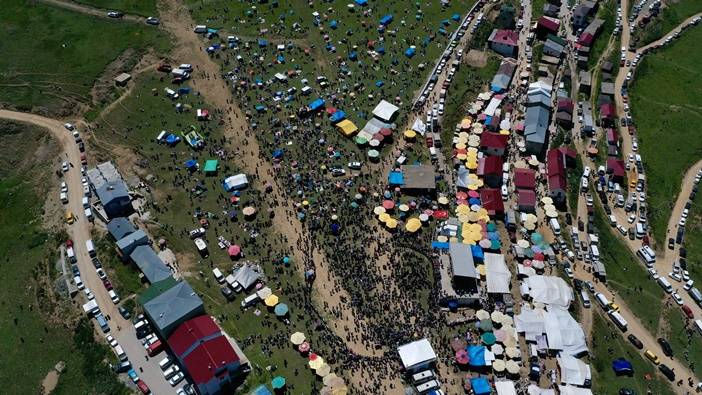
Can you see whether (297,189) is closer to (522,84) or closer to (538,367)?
(538,367)

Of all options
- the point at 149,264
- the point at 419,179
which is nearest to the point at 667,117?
the point at 419,179

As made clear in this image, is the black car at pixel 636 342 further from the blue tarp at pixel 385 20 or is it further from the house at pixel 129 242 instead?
the blue tarp at pixel 385 20

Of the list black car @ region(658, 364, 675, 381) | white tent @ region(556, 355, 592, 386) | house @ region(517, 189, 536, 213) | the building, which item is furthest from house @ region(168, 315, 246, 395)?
black car @ region(658, 364, 675, 381)

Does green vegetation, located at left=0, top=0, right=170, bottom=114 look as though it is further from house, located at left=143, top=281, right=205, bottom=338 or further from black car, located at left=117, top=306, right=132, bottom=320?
house, located at left=143, top=281, right=205, bottom=338

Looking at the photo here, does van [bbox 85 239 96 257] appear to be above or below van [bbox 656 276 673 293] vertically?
below

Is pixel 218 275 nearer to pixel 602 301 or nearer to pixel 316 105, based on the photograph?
pixel 316 105

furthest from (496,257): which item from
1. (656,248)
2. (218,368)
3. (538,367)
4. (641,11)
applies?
(641,11)

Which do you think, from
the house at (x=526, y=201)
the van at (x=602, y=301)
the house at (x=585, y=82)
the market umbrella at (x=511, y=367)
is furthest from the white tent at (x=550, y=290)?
the house at (x=585, y=82)
